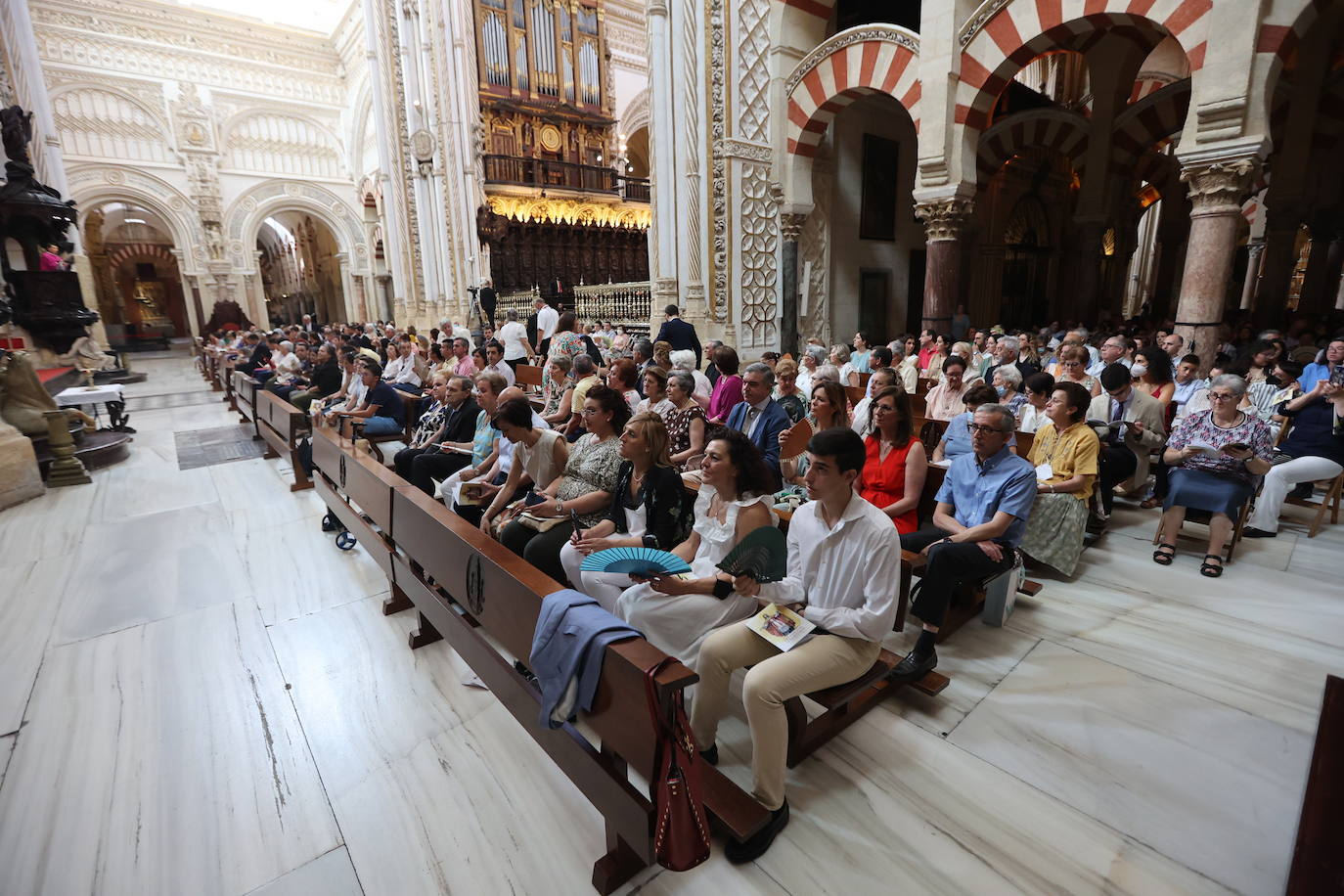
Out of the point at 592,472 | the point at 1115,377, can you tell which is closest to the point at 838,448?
the point at 592,472

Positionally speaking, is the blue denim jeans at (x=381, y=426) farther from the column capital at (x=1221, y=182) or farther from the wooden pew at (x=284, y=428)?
the column capital at (x=1221, y=182)

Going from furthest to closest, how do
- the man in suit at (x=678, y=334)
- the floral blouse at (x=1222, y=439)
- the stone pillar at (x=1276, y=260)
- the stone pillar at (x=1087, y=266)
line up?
the stone pillar at (x=1087, y=266), the stone pillar at (x=1276, y=260), the man in suit at (x=678, y=334), the floral blouse at (x=1222, y=439)

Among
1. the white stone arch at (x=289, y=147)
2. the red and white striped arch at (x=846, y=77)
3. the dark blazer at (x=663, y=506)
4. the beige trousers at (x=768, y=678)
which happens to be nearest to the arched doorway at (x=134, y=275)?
the white stone arch at (x=289, y=147)

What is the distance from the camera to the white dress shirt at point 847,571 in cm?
191

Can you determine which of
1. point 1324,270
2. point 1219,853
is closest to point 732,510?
point 1219,853

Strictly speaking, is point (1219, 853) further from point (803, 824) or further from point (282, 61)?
point (282, 61)

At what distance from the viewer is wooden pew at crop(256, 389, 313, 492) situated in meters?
5.43

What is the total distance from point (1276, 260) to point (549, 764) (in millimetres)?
12739

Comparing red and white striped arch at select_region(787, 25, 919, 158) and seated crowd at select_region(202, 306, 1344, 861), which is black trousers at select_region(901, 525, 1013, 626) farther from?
red and white striped arch at select_region(787, 25, 919, 158)

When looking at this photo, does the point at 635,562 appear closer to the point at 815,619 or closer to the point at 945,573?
the point at 815,619

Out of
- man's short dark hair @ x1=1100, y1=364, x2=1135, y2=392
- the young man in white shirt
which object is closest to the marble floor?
the young man in white shirt

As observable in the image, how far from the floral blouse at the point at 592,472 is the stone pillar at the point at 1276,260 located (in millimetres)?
10728

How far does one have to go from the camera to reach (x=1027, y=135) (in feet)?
35.8

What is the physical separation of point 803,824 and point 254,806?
1891 millimetres
